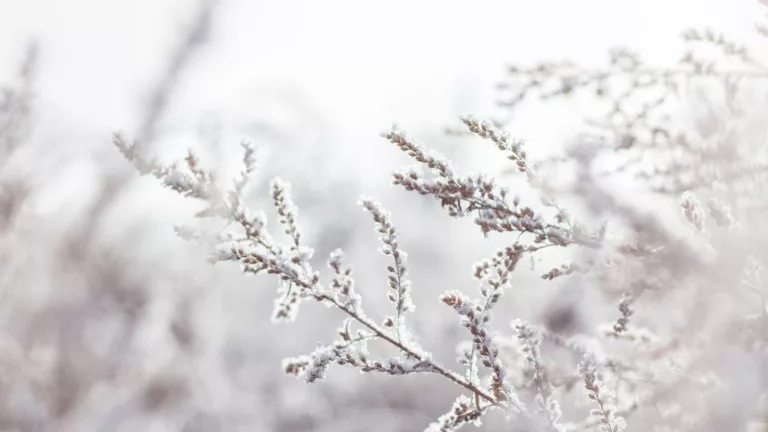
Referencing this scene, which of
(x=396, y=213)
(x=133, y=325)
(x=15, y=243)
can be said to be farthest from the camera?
(x=396, y=213)

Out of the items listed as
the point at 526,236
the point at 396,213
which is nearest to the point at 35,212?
the point at 526,236

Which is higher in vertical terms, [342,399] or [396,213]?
[396,213]

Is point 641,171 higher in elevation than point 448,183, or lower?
higher

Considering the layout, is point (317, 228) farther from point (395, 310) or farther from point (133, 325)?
point (395, 310)

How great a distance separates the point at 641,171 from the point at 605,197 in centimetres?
15

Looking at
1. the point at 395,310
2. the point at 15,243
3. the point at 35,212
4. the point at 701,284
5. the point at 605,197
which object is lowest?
the point at 395,310

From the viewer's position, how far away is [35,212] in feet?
16.1

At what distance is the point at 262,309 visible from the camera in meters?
11.4

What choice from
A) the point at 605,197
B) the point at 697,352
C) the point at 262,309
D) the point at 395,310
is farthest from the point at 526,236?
the point at 262,309

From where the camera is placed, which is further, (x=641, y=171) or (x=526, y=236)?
(x=641, y=171)

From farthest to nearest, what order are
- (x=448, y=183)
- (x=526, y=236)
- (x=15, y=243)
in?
(x=15, y=243) < (x=526, y=236) < (x=448, y=183)

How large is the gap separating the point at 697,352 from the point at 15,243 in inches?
197

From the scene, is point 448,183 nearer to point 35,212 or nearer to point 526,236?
point 526,236

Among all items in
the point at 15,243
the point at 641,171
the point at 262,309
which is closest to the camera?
the point at 641,171
